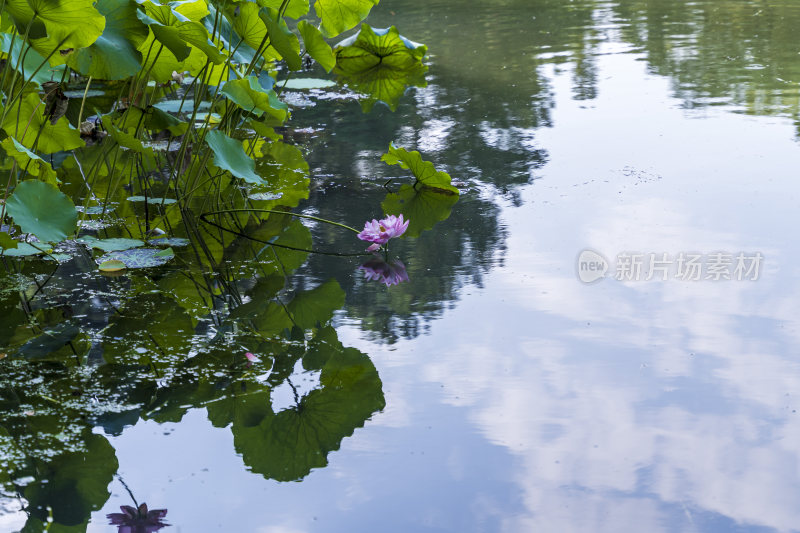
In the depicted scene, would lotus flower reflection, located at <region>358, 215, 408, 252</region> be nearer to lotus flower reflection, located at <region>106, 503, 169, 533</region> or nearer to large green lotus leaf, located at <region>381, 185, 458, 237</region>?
large green lotus leaf, located at <region>381, 185, 458, 237</region>

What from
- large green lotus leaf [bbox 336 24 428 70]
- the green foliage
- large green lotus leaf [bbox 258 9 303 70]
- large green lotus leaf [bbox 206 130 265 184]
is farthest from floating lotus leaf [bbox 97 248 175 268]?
large green lotus leaf [bbox 336 24 428 70]

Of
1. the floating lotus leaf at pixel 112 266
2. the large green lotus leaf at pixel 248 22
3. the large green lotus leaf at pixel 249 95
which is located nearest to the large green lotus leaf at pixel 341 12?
the large green lotus leaf at pixel 248 22

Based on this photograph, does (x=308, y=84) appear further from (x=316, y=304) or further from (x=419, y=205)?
(x=316, y=304)

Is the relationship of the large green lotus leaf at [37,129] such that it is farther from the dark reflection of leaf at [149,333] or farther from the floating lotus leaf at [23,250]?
the dark reflection of leaf at [149,333]

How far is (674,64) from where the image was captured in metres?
4.62

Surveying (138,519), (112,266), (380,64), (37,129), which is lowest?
(138,519)

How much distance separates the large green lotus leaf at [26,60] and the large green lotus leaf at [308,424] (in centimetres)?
101

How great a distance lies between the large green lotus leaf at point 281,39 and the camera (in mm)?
2209

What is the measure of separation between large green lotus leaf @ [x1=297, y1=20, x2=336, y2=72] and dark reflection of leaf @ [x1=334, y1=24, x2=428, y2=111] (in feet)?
5.67

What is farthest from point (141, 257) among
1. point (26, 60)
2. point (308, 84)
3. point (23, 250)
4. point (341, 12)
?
point (308, 84)

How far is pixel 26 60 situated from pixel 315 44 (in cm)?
80

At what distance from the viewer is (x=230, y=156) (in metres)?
2.24

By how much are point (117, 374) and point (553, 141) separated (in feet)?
7.10

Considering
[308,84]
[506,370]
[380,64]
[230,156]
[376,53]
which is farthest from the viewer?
[380,64]
